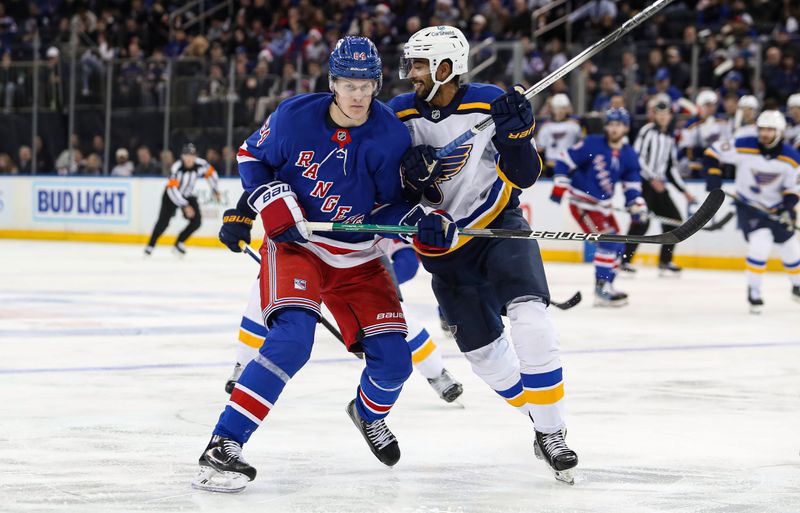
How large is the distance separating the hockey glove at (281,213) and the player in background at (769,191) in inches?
238

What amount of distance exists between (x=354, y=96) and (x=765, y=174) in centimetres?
648

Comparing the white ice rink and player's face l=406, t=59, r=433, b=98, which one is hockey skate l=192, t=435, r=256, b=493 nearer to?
the white ice rink

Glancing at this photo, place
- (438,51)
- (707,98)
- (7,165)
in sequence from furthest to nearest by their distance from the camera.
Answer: (7,165)
(707,98)
(438,51)

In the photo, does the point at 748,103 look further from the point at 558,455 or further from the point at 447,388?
the point at 558,455

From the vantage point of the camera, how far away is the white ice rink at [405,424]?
3.22 m

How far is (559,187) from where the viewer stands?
9.25m

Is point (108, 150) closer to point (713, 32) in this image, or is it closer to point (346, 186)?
point (713, 32)

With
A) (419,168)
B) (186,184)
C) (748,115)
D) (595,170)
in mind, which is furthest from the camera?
(186,184)

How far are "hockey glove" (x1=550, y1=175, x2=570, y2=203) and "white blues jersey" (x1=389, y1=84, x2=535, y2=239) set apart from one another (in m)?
5.45

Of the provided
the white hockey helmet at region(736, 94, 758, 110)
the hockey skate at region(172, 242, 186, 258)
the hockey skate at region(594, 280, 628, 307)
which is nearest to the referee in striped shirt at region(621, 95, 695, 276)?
the white hockey helmet at region(736, 94, 758, 110)

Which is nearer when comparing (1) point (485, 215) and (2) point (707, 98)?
(1) point (485, 215)

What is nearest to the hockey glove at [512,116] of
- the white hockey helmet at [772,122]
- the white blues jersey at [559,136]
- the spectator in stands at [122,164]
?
the white hockey helmet at [772,122]

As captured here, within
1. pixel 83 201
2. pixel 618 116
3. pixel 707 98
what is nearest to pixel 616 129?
pixel 618 116

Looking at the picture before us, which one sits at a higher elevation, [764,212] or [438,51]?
[438,51]
